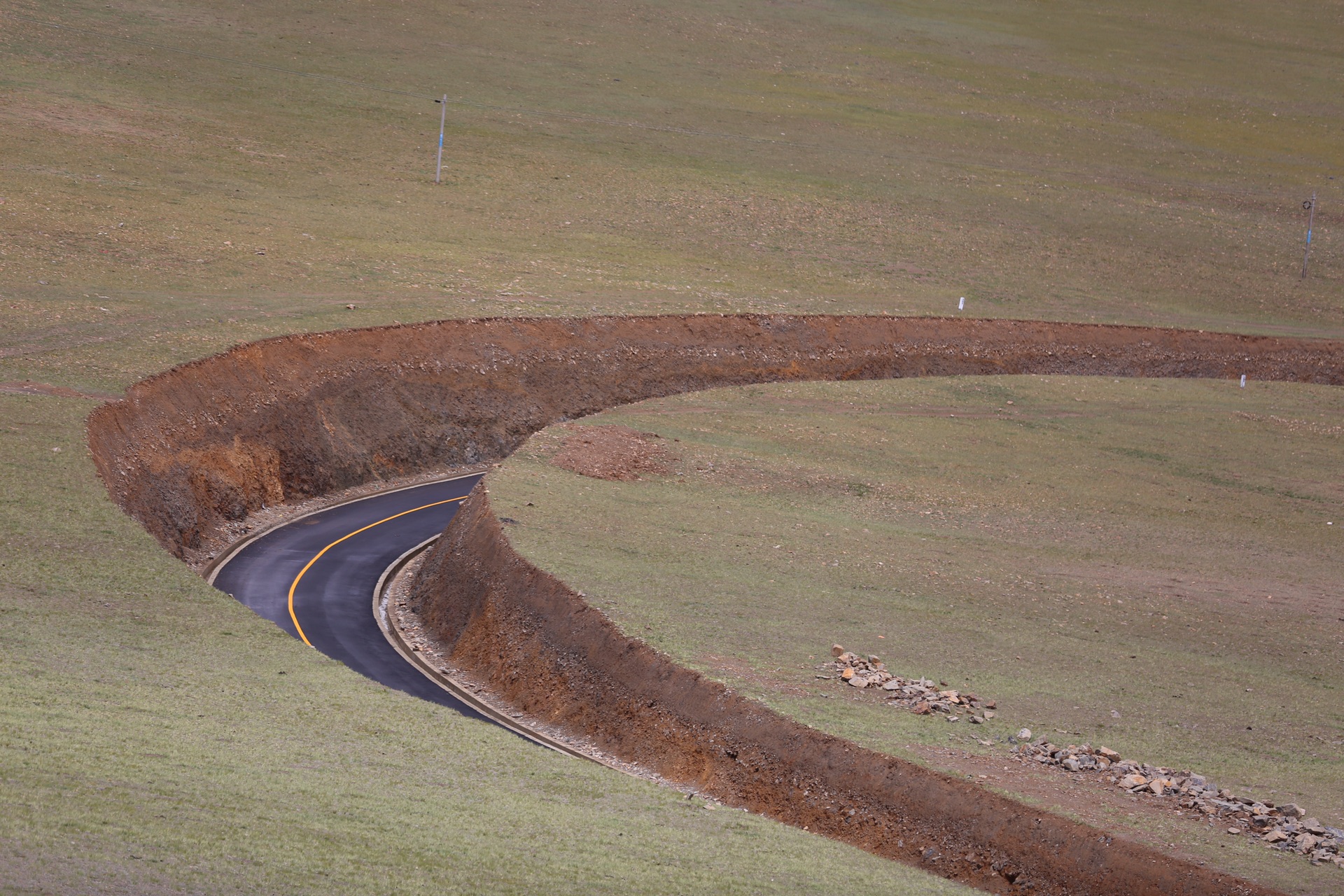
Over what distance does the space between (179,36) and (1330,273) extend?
5522 cm

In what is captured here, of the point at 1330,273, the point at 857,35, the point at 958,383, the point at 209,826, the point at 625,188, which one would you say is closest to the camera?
the point at 209,826

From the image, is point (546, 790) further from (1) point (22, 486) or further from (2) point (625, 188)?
(2) point (625, 188)

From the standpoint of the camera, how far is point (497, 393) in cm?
3838

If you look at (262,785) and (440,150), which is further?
(440,150)

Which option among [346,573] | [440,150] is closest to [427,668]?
[346,573]

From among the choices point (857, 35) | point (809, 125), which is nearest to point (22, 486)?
point (809, 125)

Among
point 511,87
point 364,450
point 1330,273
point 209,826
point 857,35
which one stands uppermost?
point 857,35

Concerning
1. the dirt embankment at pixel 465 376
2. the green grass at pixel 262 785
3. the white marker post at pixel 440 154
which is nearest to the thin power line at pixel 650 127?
the white marker post at pixel 440 154

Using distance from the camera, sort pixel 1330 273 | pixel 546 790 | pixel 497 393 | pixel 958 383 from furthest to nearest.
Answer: pixel 1330 273 → pixel 958 383 → pixel 497 393 → pixel 546 790

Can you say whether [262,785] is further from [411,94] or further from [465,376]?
[411,94]

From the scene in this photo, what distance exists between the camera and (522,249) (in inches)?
1930

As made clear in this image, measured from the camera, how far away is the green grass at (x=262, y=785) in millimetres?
11586

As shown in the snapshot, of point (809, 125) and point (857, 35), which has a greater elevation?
point (857, 35)

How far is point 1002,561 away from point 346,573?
13.9 m
